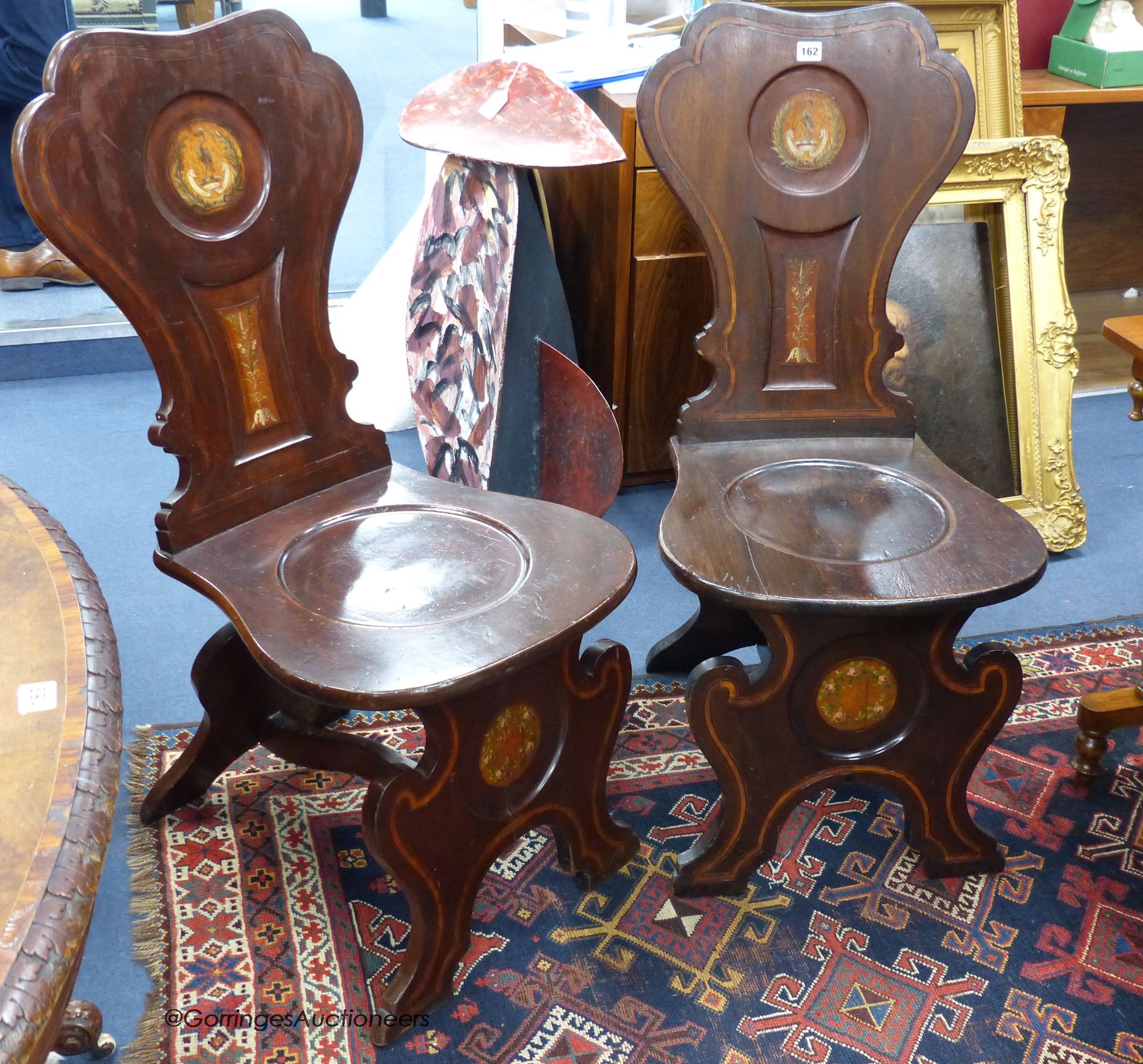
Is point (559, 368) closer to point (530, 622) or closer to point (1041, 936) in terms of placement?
point (530, 622)

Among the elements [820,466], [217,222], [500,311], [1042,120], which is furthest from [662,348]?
[217,222]

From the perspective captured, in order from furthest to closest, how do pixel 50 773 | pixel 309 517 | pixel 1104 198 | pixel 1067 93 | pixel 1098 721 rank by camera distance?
1. pixel 1104 198
2. pixel 1067 93
3. pixel 1098 721
4. pixel 309 517
5. pixel 50 773

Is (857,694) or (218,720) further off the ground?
(857,694)

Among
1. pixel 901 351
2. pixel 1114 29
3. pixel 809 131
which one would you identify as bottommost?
pixel 901 351

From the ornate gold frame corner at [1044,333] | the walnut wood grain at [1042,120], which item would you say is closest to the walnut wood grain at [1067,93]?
the walnut wood grain at [1042,120]

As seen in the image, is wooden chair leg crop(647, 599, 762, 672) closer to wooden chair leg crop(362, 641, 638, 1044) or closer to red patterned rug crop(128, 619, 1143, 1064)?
red patterned rug crop(128, 619, 1143, 1064)

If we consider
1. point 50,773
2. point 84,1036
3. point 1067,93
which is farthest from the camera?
point 1067,93

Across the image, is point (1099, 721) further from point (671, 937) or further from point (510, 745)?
point (510, 745)

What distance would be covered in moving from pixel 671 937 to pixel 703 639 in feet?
2.30

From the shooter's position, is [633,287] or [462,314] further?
[633,287]

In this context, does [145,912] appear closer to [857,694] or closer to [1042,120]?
[857,694]

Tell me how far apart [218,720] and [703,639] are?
0.99 metres

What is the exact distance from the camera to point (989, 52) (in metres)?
2.95

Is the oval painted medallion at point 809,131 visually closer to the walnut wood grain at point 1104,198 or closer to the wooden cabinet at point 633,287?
the wooden cabinet at point 633,287
